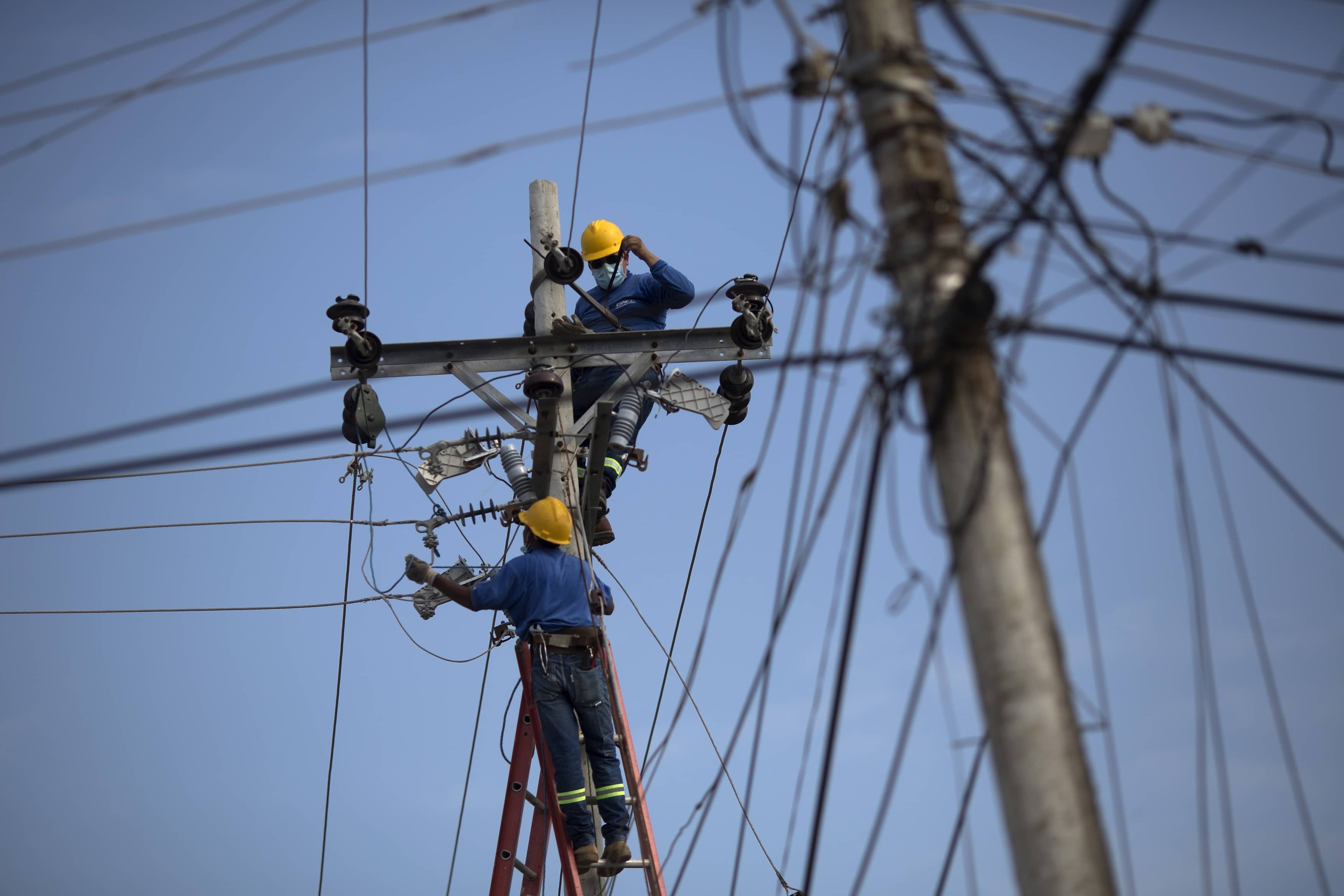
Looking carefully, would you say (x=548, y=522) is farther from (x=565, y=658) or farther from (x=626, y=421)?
(x=626, y=421)

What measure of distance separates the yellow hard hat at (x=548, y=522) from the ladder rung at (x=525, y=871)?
1880 mm

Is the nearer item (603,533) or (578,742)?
(578,742)

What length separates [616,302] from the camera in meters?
9.75

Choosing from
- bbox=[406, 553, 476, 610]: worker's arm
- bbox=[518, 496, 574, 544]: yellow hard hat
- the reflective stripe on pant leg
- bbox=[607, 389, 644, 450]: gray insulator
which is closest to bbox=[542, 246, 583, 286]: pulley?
bbox=[607, 389, 644, 450]: gray insulator

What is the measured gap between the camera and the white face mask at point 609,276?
975 centimetres

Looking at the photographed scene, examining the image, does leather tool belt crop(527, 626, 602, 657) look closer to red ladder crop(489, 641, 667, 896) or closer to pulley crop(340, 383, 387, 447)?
red ladder crop(489, 641, 667, 896)

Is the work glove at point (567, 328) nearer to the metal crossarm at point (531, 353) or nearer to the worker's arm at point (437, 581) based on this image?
the metal crossarm at point (531, 353)

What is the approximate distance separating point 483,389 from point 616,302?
1471 millimetres

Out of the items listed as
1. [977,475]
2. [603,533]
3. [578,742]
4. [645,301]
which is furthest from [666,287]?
[977,475]

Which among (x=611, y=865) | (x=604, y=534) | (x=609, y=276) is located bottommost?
(x=611, y=865)

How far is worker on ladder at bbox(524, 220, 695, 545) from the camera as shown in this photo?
8.85 m

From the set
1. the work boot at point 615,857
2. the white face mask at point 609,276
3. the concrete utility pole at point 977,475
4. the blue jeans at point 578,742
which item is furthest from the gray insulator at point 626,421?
the concrete utility pole at point 977,475

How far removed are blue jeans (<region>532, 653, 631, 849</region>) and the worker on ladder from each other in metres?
1.27

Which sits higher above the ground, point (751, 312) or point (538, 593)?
point (751, 312)
